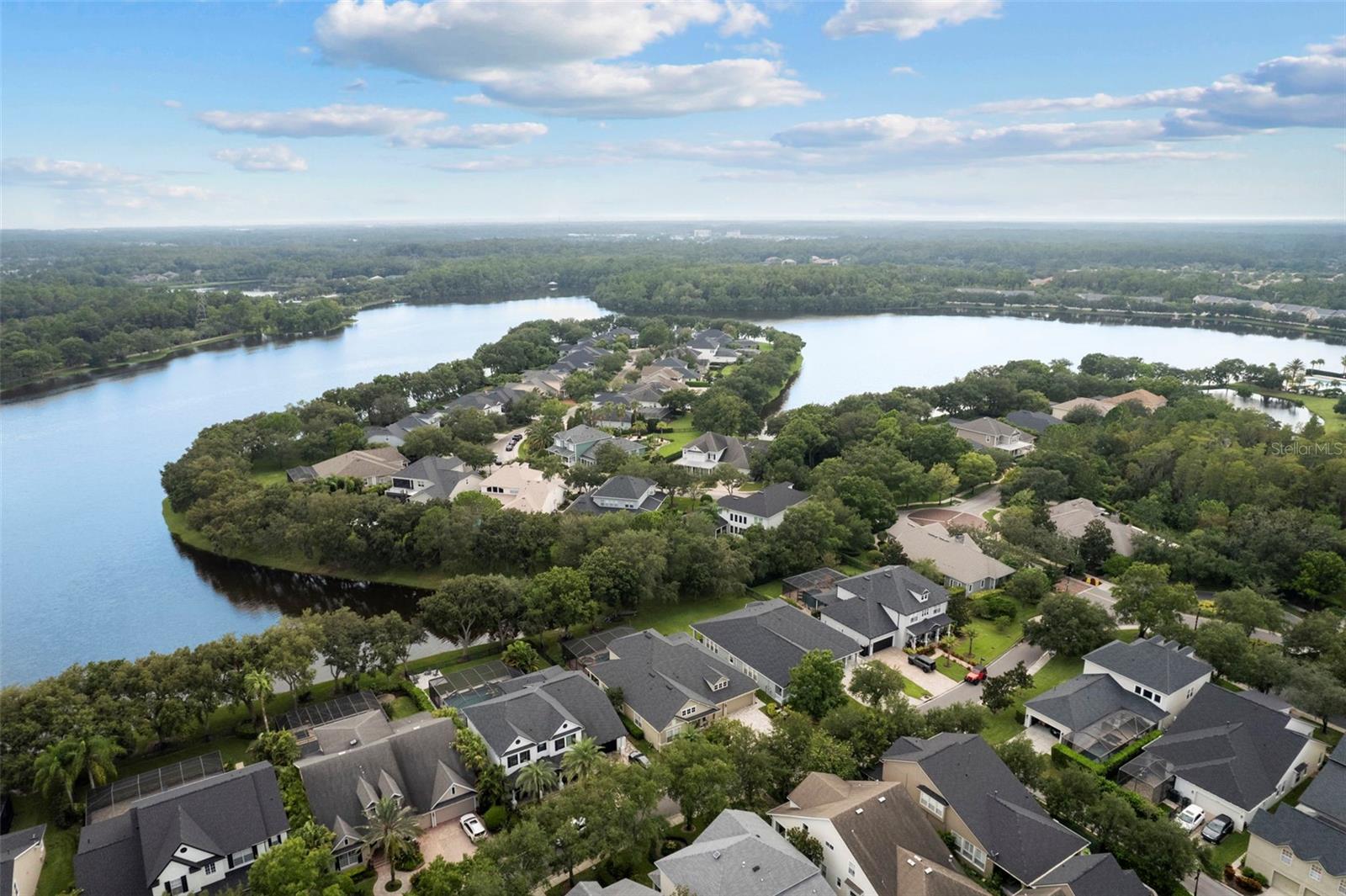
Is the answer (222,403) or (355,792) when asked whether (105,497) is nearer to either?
(222,403)

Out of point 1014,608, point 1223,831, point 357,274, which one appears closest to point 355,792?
point 1223,831

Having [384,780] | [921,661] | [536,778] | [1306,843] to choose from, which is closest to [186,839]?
[384,780]

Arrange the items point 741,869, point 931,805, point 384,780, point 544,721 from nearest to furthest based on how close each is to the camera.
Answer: point 741,869, point 931,805, point 384,780, point 544,721

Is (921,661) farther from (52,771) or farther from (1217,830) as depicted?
(52,771)

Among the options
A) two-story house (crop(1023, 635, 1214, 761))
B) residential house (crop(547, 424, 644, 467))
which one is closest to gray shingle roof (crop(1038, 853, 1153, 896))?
two-story house (crop(1023, 635, 1214, 761))

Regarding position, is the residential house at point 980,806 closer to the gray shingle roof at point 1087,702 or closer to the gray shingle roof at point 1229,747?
the gray shingle roof at point 1087,702
